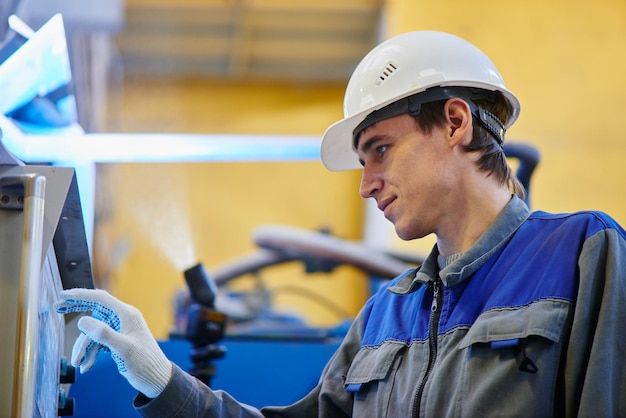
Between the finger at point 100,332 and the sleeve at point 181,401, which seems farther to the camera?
the sleeve at point 181,401

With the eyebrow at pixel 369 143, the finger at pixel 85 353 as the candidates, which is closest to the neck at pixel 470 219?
the eyebrow at pixel 369 143

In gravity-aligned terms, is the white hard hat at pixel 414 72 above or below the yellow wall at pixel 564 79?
below

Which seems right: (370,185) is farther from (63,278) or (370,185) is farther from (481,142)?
(63,278)

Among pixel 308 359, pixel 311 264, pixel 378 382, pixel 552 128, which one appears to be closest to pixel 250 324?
pixel 311 264

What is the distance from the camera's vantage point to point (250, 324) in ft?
12.9

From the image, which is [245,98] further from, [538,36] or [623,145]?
[623,145]

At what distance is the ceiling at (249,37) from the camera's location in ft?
Answer: 25.1

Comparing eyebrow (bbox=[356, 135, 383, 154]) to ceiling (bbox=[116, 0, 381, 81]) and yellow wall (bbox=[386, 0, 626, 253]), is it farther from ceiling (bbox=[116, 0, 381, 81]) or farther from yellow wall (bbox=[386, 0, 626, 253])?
ceiling (bbox=[116, 0, 381, 81])

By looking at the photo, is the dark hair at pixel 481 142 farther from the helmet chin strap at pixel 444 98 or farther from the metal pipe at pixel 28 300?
the metal pipe at pixel 28 300

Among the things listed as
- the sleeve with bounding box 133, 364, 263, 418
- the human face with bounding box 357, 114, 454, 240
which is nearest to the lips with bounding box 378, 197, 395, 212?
the human face with bounding box 357, 114, 454, 240

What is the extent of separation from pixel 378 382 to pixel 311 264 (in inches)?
73.4

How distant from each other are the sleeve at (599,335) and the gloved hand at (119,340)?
759 mm

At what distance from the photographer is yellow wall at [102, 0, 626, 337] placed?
7.18 m

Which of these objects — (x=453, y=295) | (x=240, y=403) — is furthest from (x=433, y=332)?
(x=240, y=403)
